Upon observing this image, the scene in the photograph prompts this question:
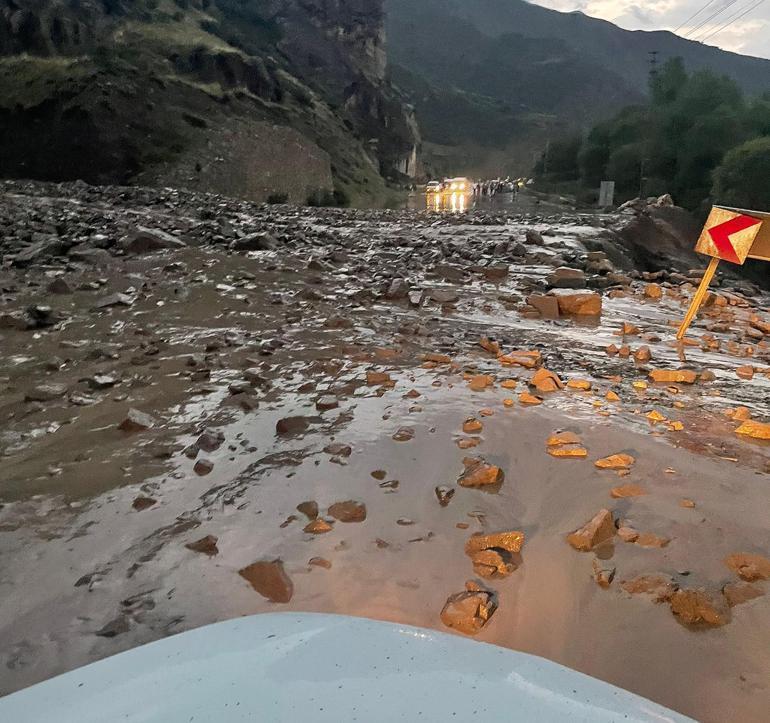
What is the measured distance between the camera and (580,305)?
6527mm

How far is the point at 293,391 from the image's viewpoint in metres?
4.05

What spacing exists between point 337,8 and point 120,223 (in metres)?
83.6

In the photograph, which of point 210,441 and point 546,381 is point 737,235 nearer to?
point 546,381

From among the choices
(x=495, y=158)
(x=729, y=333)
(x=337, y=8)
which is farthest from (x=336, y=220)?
(x=495, y=158)

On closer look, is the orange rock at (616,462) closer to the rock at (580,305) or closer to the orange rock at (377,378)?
the orange rock at (377,378)

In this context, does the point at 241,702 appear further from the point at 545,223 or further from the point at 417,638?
the point at 545,223

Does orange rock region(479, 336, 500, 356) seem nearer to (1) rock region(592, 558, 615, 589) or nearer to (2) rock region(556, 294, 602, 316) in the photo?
(2) rock region(556, 294, 602, 316)

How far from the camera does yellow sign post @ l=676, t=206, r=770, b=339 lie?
4.87 metres

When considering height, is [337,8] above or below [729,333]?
above

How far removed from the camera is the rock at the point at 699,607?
204cm

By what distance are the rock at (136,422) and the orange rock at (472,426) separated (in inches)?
71.9

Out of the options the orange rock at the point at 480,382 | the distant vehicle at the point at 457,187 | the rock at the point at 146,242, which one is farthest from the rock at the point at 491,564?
the distant vehicle at the point at 457,187

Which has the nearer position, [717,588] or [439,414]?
[717,588]

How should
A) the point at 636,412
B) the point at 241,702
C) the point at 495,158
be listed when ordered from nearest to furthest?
the point at 241,702, the point at 636,412, the point at 495,158
